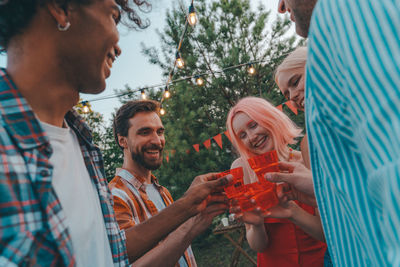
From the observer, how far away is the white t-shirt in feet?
2.44

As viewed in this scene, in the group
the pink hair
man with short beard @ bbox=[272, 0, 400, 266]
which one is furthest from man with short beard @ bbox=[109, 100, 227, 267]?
man with short beard @ bbox=[272, 0, 400, 266]

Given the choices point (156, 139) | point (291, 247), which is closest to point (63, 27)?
point (156, 139)

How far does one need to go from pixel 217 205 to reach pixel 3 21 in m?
1.47

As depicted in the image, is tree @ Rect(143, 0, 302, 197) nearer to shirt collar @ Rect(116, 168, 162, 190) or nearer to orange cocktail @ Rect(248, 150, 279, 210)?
shirt collar @ Rect(116, 168, 162, 190)

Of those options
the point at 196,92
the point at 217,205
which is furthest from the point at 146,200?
the point at 196,92

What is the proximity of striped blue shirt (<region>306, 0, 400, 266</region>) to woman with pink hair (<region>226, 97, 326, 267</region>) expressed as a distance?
1124 mm

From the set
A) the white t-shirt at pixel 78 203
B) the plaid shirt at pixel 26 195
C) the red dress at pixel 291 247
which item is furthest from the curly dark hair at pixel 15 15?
the red dress at pixel 291 247

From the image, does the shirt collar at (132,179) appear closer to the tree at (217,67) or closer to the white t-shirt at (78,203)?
the white t-shirt at (78,203)

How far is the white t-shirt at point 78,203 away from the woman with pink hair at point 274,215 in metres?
0.97

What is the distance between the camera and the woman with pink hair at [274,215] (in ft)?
5.23

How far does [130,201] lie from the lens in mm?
1781

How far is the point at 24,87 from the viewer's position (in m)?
0.71

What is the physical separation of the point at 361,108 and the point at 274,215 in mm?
1346

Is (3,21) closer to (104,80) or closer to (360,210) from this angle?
(104,80)
